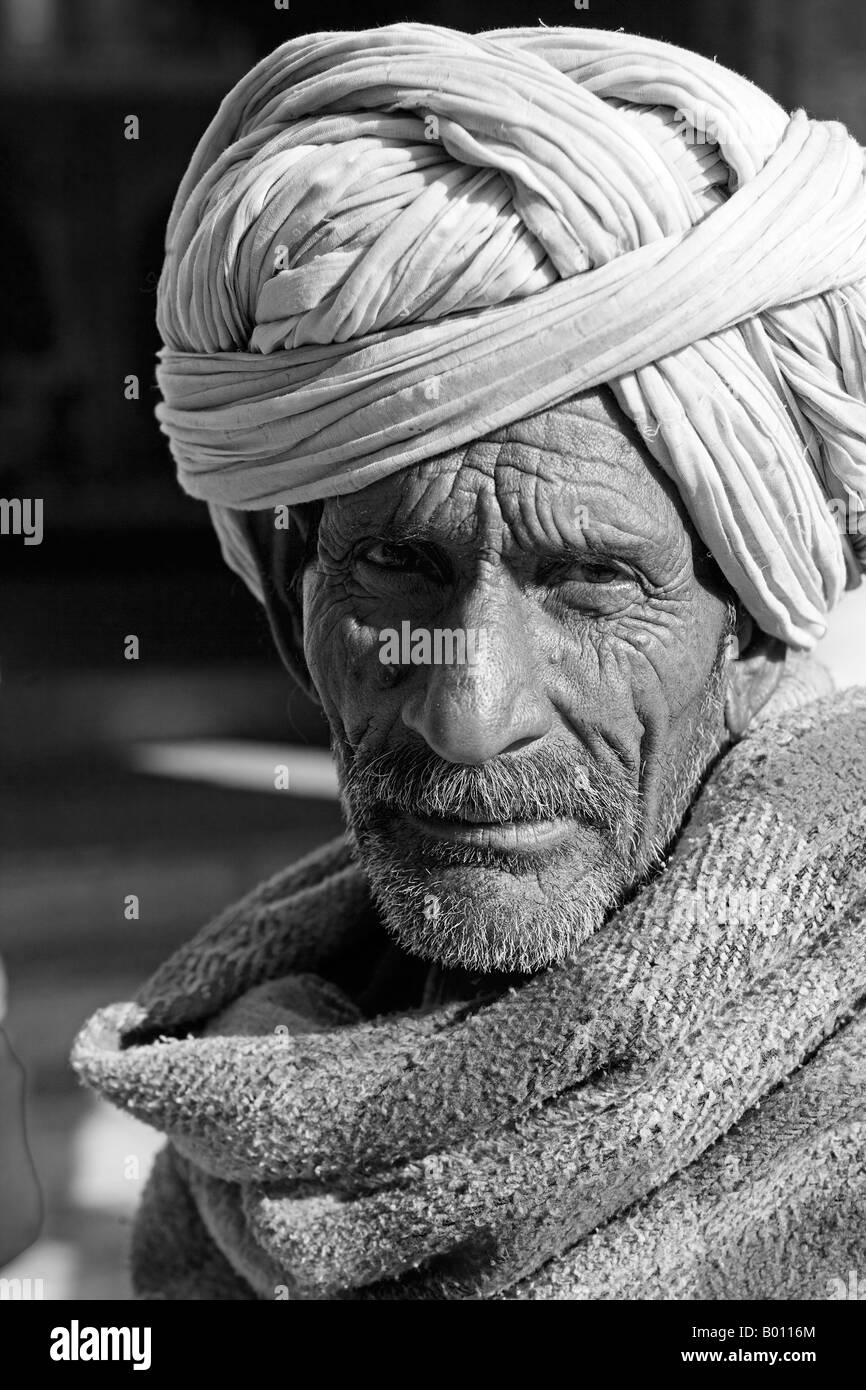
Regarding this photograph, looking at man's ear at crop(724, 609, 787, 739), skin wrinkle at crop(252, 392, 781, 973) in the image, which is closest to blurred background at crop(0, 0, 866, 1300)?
man's ear at crop(724, 609, 787, 739)

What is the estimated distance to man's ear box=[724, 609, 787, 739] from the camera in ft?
5.17

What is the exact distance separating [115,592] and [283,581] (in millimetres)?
7318

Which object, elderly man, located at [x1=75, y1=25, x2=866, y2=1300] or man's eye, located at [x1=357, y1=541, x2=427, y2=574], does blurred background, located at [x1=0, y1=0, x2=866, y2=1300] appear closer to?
elderly man, located at [x1=75, y1=25, x2=866, y2=1300]

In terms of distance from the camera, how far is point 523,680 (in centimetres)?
139

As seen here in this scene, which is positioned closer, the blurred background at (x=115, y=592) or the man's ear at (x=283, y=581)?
the man's ear at (x=283, y=581)

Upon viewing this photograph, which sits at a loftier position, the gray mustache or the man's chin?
the gray mustache

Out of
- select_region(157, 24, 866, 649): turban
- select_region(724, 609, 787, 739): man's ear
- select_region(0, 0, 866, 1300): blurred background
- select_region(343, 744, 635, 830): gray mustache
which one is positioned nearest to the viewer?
select_region(157, 24, 866, 649): turban

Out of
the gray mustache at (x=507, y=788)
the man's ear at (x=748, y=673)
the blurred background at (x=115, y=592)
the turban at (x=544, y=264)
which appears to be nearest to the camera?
the turban at (x=544, y=264)

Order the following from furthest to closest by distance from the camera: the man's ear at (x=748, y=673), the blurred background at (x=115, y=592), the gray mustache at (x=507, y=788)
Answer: the blurred background at (x=115, y=592) < the man's ear at (x=748, y=673) < the gray mustache at (x=507, y=788)

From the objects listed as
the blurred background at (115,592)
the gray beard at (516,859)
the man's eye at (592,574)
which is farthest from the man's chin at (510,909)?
the blurred background at (115,592)

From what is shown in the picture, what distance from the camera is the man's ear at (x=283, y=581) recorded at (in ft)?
5.45

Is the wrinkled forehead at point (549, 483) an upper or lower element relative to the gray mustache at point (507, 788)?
upper

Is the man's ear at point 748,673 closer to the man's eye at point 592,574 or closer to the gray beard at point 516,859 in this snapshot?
the gray beard at point 516,859

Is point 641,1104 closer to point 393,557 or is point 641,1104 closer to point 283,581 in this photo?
point 393,557
